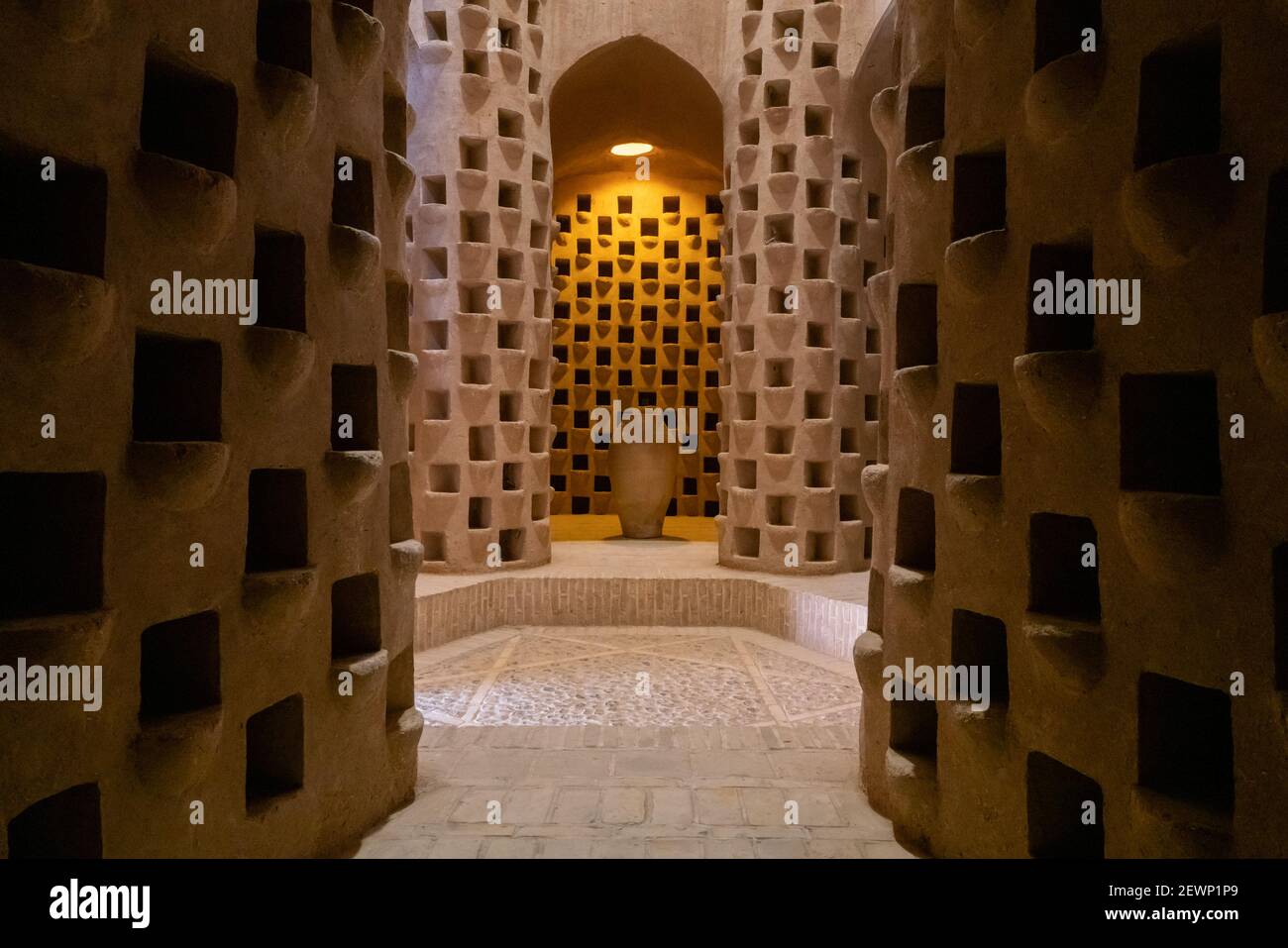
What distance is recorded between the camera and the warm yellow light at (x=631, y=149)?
37.4 ft

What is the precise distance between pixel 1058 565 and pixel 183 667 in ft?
7.45

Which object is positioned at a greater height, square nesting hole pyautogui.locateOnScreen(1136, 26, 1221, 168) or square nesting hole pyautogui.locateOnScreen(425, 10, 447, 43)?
square nesting hole pyautogui.locateOnScreen(425, 10, 447, 43)

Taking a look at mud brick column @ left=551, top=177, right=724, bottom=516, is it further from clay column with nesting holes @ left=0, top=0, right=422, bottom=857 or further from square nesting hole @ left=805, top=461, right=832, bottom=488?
clay column with nesting holes @ left=0, top=0, right=422, bottom=857

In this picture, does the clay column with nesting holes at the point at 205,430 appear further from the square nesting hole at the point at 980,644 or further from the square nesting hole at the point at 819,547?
the square nesting hole at the point at 819,547

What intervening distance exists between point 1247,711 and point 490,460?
21.7ft

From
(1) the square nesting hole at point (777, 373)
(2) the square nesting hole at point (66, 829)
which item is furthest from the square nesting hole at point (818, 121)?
(2) the square nesting hole at point (66, 829)

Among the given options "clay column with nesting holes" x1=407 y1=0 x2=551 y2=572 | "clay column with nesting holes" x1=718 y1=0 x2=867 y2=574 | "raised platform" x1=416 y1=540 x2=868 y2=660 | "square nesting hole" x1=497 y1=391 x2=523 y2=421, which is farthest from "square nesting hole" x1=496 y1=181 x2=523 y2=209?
"raised platform" x1=416 y1=540 x2=868 y2=660

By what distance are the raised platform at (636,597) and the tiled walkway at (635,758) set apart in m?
0.47

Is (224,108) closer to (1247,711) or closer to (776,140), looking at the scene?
(1247,711)

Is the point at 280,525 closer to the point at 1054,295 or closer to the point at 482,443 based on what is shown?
the point at 1054,295

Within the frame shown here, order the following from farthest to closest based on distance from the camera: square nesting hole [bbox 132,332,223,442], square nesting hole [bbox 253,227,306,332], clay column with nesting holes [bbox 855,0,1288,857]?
square nesting hole [bbox 253,227,306,332] → square nesting hole [bbox 132,332,223,442] → clay column with nesting holes [bbox 855,0,1288,857]

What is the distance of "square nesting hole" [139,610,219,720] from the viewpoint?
2.14 meters

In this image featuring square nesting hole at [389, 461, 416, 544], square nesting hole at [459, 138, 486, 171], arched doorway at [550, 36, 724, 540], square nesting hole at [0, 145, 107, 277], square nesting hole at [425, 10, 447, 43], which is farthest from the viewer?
arched doorway at [550, 36, 724, 540]
